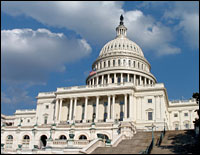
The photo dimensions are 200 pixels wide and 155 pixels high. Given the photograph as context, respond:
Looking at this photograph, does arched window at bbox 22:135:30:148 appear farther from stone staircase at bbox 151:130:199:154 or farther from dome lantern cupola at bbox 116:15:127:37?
dome lantern cupola at bbox 116:15:127:37

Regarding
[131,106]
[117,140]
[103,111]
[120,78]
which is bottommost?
[117,140]

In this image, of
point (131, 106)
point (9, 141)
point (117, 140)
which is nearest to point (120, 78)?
point (131, 106)

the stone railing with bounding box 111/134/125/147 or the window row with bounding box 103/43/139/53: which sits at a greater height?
the window row with bounding box 103/43/139/53

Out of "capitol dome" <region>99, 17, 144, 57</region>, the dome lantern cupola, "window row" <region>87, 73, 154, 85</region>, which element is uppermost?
the dome lantern cupola

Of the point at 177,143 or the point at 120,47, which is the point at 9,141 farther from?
the point at 120,47

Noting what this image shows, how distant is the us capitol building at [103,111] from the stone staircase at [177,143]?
6.25 metres

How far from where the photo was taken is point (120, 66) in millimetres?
94938

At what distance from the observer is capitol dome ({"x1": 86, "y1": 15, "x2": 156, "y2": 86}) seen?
9356cm

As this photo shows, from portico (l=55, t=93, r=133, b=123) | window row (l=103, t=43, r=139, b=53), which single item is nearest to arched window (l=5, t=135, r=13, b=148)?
portico (l=55, t=93, r=133, b=123)

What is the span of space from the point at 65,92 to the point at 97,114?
1191 centimetres

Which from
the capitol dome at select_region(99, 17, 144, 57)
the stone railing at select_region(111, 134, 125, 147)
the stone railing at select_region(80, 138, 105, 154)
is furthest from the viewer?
the capitol dome at select_region(99, 17, 144, 57)

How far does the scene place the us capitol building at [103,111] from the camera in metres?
51.7

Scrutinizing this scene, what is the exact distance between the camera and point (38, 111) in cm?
8525

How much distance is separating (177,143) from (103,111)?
38.3 meters
